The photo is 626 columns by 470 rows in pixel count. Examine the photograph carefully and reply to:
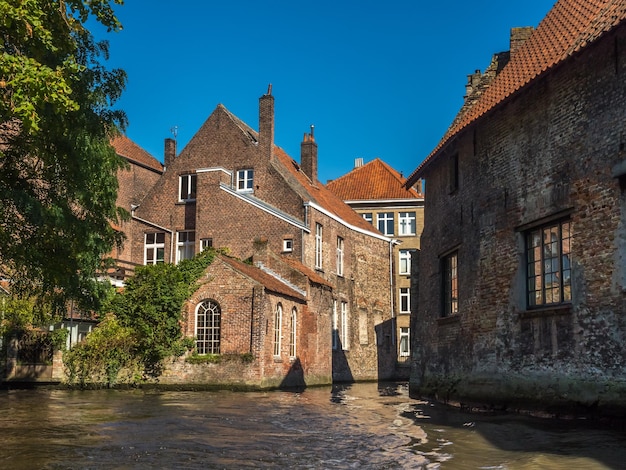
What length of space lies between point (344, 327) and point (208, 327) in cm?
1268

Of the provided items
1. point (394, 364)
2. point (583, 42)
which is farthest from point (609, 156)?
point (394, 364)

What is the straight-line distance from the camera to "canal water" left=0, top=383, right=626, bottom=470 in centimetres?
813

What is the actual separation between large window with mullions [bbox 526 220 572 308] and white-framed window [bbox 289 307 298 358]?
1567 cm

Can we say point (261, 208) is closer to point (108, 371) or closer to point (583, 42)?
point (108, 371)

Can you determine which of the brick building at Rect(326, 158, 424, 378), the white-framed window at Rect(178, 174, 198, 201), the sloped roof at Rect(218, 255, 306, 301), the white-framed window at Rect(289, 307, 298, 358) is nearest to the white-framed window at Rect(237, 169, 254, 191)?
the white-framed window at Rect(178, 174, 198, 201)

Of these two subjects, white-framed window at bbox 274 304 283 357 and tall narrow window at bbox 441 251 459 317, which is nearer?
tall narrow window at bbox 441 251 459 317

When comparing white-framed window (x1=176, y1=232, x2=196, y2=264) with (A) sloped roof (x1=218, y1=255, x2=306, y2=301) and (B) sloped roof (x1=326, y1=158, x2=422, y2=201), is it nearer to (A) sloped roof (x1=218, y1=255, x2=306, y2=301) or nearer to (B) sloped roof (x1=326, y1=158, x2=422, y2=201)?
(A) sloped roof (x1=218, y1=255, x2=306, y2=301)

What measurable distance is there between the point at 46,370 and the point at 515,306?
20115mm

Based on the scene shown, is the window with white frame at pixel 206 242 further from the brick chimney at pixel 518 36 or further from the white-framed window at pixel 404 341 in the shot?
the brick chimney at pixel 518 36

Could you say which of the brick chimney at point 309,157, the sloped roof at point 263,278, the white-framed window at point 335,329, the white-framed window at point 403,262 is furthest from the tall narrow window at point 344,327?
the white-framed window at point 403,262

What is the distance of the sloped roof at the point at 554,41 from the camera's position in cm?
1199

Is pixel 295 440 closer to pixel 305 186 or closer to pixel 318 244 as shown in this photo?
pixel 318 244

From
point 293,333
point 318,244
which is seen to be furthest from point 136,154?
point 293,333

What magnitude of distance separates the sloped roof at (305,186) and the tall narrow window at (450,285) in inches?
622
